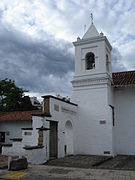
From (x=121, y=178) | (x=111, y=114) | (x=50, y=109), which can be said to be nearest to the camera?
(x=121, y=178)

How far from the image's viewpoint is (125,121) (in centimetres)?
1888

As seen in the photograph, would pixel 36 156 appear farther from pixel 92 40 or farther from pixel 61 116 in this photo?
pixel 92 40

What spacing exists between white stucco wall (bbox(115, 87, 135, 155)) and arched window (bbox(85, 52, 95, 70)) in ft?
10.4

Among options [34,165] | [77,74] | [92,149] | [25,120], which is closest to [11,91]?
[25,120]

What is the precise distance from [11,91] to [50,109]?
19760mm

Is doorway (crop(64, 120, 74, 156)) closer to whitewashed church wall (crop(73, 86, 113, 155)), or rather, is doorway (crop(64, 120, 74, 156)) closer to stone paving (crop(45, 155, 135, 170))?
whitewashed church wall (crop(73, 86, 113, 155))

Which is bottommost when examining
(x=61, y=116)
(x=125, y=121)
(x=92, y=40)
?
(x=125, y=121)

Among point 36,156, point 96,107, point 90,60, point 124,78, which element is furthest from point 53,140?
point 124,78

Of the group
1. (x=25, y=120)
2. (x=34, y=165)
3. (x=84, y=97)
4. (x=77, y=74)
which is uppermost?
(x=77, y=74)

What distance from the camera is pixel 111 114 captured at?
17781 millimetres

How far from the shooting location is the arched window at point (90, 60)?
1961 cm

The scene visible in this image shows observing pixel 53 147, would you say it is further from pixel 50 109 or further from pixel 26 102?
pixel 26 102

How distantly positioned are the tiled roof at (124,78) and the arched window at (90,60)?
2321mm

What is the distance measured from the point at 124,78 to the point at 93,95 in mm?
3500
